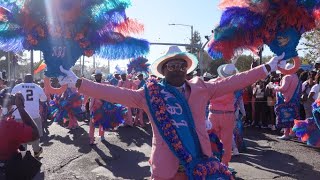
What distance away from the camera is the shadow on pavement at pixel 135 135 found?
10.3 meters

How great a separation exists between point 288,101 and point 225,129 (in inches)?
164

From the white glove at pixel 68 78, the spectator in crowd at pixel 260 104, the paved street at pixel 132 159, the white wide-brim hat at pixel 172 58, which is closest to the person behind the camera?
the white glove at pixel 68 78

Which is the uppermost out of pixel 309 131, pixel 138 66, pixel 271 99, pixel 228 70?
pixel 138 66

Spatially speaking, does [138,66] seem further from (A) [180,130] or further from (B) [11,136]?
(A) [180,130]

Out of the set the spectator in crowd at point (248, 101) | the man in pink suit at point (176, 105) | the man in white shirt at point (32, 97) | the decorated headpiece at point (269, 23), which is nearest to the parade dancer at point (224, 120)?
the decorated headpiece at point (269, 23)

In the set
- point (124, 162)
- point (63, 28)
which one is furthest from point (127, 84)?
point (63, 28)

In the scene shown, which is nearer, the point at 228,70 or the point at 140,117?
the point at 228,70

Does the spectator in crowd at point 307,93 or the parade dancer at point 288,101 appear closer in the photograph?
the parade dancer at point 288,101

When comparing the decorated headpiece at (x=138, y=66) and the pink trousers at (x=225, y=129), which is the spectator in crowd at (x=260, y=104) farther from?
the decorated headpiece at (x=138, y=66)

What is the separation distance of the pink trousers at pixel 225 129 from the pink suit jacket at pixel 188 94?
2683 mm

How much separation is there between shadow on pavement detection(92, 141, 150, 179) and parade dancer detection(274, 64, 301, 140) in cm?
363

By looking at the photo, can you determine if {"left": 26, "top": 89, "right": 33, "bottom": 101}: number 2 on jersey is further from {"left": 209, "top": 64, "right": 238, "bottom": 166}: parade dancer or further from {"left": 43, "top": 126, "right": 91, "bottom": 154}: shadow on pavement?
{"left": 209, "top": 64, "right": 238, "bottom": 166}: parade dancer

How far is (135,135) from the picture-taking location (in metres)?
11.3

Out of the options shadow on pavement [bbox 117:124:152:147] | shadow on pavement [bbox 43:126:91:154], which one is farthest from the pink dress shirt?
shadow on pavement [bbox 43:126:91:154]
